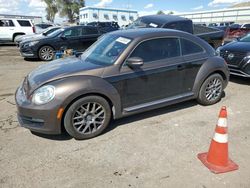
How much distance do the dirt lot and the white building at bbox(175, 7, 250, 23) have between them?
4908 cm

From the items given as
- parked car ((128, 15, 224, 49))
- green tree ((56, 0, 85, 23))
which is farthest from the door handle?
green tree ((56, 0, 85, 23))

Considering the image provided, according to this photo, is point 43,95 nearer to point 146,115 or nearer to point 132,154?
point 132,154

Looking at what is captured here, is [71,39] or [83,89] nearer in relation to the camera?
[83,89]

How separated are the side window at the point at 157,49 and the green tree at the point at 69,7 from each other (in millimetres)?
79953

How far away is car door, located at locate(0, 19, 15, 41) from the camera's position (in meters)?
17.0

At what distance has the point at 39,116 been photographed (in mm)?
3553

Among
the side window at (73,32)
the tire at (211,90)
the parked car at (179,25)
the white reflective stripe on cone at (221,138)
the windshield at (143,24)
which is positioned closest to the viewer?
the white reflective stripe on cone at (221,138)

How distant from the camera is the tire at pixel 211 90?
5.06 meters

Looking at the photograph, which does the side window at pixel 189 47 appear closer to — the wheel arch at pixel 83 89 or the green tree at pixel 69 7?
the wheel arch at pixel 83 89

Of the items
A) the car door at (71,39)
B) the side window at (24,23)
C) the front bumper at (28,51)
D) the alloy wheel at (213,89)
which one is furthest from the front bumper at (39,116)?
the side window at (24,23)

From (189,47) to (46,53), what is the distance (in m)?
7.87

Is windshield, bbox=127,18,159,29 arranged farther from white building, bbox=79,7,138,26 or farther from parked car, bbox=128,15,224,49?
white building, bbox=79,7,138,26

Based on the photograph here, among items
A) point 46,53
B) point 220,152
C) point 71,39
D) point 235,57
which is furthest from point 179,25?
point 220,152

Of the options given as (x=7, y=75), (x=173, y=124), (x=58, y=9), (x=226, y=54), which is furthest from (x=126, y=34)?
(x=58, y=9)
